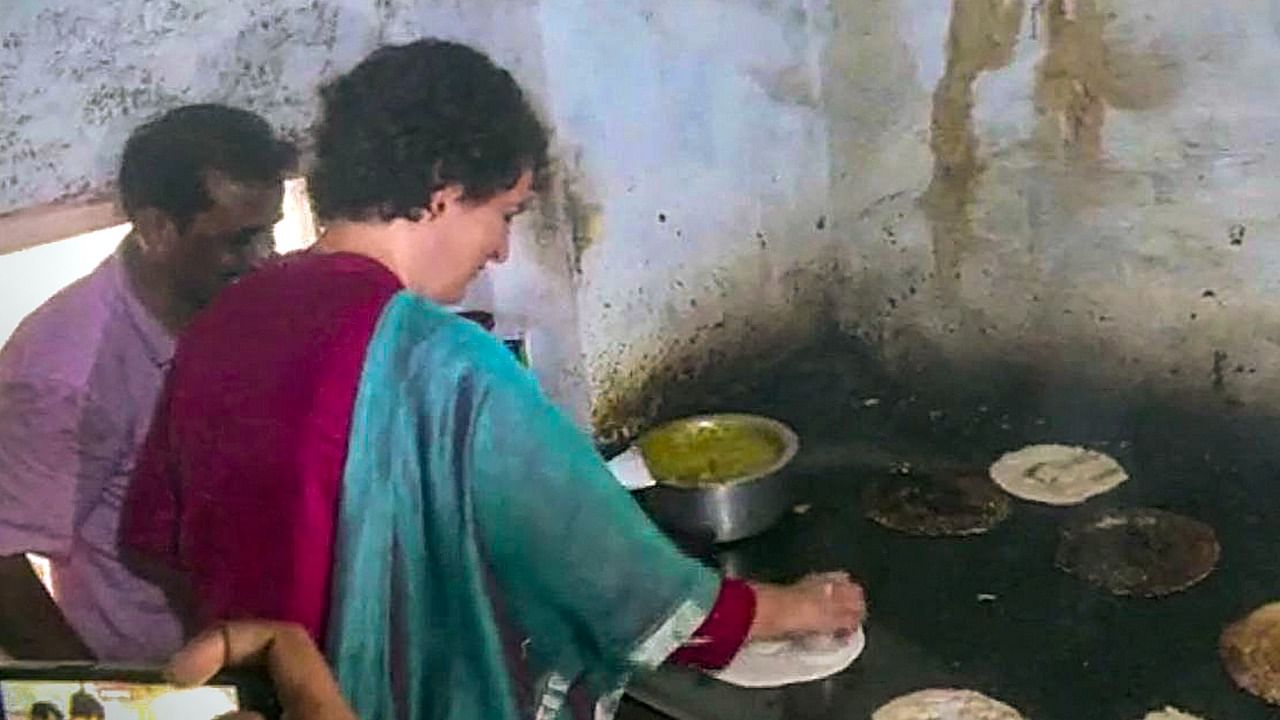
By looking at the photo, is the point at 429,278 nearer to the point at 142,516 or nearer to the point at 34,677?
the point at 142,516

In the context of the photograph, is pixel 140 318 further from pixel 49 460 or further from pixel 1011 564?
pixel 1011 564

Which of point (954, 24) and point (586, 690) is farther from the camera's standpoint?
point (954, 24)

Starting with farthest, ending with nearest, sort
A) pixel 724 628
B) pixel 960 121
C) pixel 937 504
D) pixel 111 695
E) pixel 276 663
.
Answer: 1. pixel 960 121
2. pixel 937 504
3. pixel 724 628
4. pixel 111 695
5. pixel 276 663

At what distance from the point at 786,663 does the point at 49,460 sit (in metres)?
0.73

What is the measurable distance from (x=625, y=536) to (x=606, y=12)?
846 millimetres

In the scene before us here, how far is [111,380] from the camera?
1396mm

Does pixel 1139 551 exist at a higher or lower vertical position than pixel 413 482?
lower

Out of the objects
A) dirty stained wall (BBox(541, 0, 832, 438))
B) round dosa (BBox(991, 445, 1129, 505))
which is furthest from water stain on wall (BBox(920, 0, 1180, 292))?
round dosa (BBox(991, 445, 1129, 505))

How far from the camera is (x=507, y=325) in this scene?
1.83 meters

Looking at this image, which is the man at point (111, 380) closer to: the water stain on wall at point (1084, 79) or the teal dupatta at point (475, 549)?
the teal dupatta at point (475, 549)

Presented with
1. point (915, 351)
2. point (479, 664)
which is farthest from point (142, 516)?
point (915, 351)

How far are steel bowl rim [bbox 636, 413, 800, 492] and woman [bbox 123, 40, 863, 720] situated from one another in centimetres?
46

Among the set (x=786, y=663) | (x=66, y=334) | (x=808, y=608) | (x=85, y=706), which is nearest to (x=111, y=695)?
(x=85, y=706)

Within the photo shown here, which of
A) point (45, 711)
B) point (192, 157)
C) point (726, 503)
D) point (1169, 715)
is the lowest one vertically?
point (1169, 715)
